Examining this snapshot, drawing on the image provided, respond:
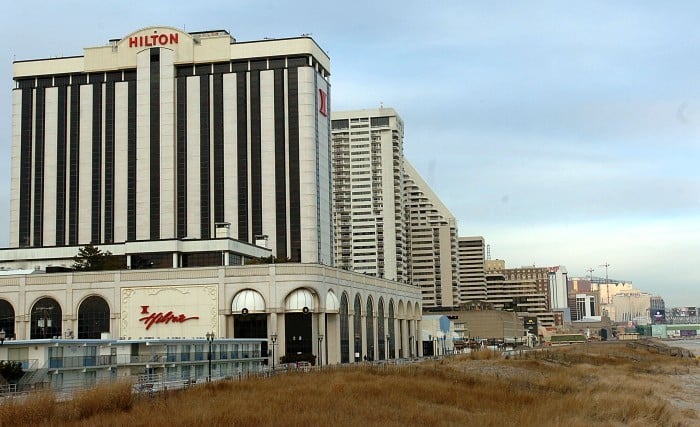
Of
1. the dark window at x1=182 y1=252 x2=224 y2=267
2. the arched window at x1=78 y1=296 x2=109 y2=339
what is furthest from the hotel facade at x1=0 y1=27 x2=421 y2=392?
the arched window at x1=78 y1=296 x2=109 y2=339

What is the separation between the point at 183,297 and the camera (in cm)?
10994

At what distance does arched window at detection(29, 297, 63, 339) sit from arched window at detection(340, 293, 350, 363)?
115 feet

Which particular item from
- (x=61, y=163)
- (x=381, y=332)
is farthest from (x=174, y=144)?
(x=381, y=332)

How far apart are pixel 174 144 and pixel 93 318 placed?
57.1 metres

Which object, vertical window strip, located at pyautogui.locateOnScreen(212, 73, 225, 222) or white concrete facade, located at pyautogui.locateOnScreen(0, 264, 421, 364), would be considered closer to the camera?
white concrete facade, located at pyautogui.locateOnScreen(0, 264, 421, 364)

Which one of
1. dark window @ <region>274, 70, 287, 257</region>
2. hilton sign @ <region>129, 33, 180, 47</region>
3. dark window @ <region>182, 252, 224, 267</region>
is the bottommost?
dark window @ <region>182, 252, 224, 267</region>

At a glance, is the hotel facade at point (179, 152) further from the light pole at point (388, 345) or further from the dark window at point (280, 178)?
the light pole at point (388, 345)

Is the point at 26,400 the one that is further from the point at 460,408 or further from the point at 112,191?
the point at 112,191

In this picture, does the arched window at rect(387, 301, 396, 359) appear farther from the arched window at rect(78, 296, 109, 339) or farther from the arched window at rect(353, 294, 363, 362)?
the arched window at rect(78, 296, 109, 339)

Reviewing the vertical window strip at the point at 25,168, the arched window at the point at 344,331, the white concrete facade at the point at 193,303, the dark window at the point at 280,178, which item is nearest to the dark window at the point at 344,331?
the arched window at the point at 344,331

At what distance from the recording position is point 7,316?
11369cm

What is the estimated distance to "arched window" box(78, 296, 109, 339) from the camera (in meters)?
111

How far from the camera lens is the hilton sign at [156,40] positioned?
16838 cm

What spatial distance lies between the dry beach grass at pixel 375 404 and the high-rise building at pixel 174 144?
85.3 meters
